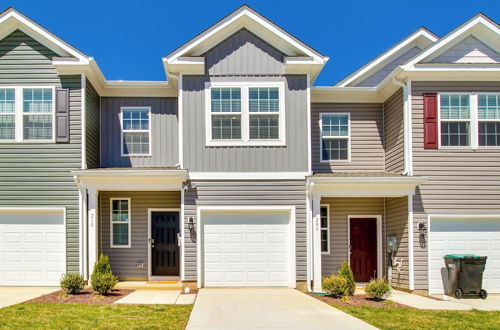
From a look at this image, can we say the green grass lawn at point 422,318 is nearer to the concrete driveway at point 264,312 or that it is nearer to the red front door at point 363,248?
the concrete driveway at point 264,312

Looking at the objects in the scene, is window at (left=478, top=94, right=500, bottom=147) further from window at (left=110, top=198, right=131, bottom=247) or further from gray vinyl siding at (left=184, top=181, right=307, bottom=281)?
window at (left=110, top=198, right=131, bottom=247)

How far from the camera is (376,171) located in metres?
15.8

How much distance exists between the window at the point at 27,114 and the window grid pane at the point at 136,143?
2209 mm

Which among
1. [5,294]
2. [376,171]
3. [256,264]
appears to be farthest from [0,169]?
[376,171]

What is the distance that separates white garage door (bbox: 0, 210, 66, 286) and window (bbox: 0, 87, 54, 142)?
1954mm

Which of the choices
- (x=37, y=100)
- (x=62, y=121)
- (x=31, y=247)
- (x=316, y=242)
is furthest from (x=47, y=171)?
(x=316, y=242)

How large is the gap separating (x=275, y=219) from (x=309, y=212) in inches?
35.7

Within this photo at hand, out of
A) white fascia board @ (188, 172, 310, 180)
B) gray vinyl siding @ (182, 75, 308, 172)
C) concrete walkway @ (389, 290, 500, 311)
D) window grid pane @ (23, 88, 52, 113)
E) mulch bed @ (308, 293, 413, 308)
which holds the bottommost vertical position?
concrete walkway @ (389, 290, 500, 311)

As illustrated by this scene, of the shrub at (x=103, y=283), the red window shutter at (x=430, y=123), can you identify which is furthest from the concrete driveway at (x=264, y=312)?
the red window shutter at (x=430, y=123)

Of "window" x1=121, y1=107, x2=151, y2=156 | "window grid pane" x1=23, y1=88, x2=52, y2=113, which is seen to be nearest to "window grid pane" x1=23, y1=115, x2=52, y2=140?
"window grid pane" x1=23, y1=88, x2=52, y2=113

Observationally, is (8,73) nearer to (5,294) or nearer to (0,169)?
(0,169)

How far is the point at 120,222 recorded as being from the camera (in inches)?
611

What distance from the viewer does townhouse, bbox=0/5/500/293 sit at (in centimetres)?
1380

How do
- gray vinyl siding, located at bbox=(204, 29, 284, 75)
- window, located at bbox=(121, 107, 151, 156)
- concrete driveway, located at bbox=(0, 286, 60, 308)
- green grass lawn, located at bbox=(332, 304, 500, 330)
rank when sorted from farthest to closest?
window, located at bbox=(121, 107, 151, 156) < gray vinyl siding, located at bbox=(204, 29, 284, 75) < concrete driveway, located at bbox=(0, 286, 60, 308) < green grass lawn, located at bbox=(332, 304, 500, 330)
